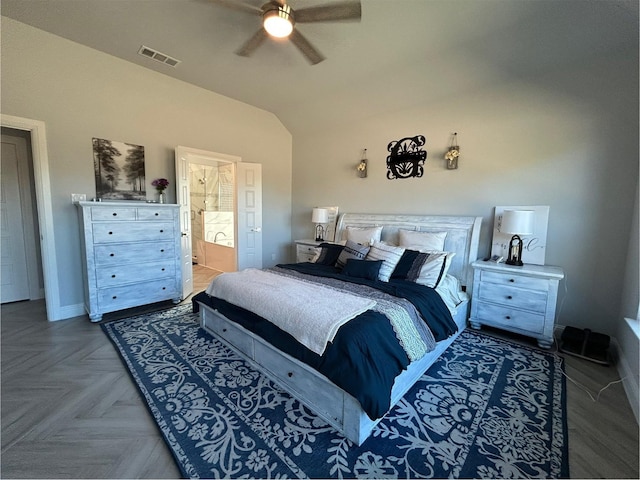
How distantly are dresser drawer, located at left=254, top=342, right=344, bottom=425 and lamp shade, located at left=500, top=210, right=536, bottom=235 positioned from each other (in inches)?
95.7

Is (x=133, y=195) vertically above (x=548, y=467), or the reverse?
(x=133, y=195)

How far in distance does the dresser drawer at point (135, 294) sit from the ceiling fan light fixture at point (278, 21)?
3150mm

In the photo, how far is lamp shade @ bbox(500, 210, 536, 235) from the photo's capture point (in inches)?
106

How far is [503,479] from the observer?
135cm

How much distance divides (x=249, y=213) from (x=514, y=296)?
4.07 m

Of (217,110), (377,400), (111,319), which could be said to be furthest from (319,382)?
(217,110)

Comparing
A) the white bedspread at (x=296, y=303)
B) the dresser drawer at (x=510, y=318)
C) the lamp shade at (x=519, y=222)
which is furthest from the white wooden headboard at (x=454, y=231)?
the white bedspread at (x=296, y=303)

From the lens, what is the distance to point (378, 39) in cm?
273

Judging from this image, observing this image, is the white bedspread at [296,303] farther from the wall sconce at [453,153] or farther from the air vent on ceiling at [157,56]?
the air vent on ceiling at [157,56]

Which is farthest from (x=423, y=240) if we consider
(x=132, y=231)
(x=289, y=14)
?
(x=132, y=231)

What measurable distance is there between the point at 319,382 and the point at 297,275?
1315mm

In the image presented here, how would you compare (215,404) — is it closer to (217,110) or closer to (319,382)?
(319,382)

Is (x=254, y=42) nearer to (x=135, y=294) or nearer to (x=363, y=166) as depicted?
(x=363, y=166)

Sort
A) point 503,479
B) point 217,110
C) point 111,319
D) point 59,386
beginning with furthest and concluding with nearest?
point 217,110
point 111,319
point 59,386
point 503,479
